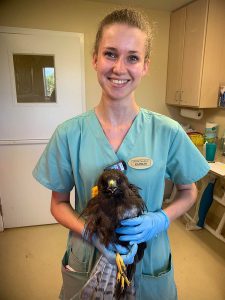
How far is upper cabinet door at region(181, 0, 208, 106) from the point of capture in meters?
2.24

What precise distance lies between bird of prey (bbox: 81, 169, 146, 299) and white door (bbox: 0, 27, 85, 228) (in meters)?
1.72

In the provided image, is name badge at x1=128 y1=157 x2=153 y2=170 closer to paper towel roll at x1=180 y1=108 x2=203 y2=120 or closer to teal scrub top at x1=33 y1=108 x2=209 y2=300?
teal scrub top at x1=33 y1=108 x2=209 y2=300

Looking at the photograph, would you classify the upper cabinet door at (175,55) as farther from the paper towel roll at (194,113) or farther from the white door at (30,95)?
the white door at (30,95)

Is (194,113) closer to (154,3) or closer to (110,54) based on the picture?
(154,3)

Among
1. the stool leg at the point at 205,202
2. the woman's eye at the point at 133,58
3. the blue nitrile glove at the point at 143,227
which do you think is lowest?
the stool leg at the point at 205,202

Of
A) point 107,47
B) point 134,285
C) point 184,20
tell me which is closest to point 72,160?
point 107,47

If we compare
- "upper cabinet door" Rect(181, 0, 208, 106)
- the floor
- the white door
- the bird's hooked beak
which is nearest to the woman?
the bird's hooked beak

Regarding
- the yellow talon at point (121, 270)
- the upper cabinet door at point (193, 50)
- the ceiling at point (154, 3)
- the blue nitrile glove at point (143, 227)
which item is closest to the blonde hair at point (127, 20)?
the blue nitrile glove at point (143, 227)

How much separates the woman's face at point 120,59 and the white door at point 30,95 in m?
1.57

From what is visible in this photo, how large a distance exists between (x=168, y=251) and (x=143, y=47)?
77 centimetres

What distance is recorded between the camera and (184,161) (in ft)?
2.92

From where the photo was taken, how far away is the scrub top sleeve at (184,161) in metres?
0.88

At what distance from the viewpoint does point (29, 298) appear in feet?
5.64

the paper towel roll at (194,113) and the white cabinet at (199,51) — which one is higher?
the white cabinet at (199,51)
